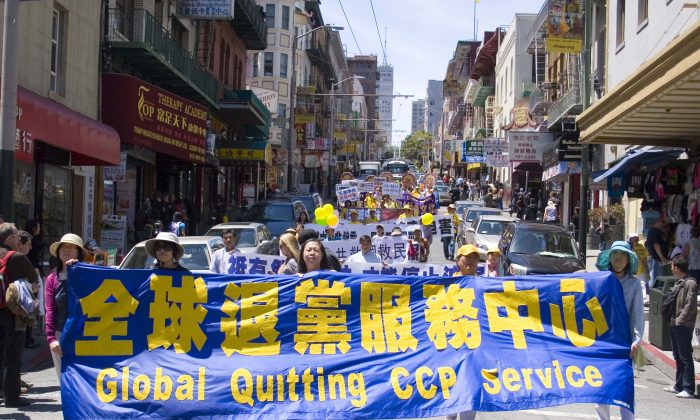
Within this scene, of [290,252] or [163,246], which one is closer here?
[163,246]

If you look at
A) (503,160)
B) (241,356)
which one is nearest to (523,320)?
(241,356)

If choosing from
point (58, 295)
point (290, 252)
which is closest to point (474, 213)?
point (290, 252)

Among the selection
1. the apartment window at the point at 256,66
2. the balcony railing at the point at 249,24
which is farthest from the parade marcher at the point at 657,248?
the apartment window at the point at 256,66

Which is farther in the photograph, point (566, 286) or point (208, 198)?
point (208, 198)

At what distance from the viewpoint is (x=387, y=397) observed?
6.61m

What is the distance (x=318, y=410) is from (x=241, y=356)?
779 mm

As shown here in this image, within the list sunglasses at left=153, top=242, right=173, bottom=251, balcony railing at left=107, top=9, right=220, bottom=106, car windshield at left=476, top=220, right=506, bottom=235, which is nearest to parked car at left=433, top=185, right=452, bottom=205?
balcony railing at left=107, top=9, right=220, bottom=106

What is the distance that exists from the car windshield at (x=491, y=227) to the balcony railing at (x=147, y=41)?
33.7 feet

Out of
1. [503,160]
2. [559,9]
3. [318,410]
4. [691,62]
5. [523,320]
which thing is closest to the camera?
[318,410]

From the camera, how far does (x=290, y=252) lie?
952 centimetres

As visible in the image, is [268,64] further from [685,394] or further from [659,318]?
[685,394]

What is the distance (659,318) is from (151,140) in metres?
15.9

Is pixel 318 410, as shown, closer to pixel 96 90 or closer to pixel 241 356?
pixel 241 356

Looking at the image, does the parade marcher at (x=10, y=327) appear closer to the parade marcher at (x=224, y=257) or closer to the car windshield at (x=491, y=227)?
the parade marcher at (x=224, y=257)
